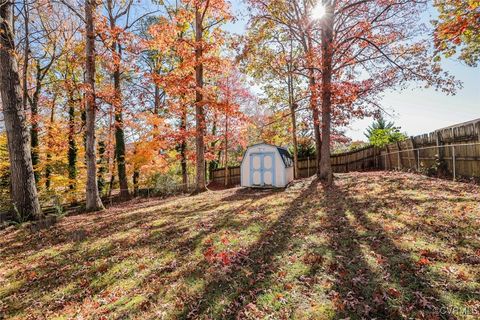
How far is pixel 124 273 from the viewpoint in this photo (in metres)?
4.22

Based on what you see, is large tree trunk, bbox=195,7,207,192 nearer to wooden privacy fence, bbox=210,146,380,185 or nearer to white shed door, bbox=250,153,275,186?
white shed door, bbox=250,153,275,186

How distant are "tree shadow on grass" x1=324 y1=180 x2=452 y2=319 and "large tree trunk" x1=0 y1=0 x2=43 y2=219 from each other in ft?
27.6

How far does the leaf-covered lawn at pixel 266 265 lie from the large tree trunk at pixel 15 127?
1362mm

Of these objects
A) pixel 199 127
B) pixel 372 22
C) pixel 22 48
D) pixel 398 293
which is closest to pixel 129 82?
pixel 22 48

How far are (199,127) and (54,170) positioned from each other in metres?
10.6

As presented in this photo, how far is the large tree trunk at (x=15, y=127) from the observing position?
23.7ft

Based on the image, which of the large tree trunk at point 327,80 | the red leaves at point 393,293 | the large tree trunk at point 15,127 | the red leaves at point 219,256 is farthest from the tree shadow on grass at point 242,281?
the large tree trunk at point 15,127

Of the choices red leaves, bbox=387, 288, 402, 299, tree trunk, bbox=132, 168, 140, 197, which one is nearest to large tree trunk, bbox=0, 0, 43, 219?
red leaves, bbox=387, 288, 402, 299

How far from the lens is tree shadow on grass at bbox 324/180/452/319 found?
2.81 meters

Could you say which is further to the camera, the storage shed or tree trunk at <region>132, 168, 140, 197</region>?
tree trunk at <region>132, 168, 140, 197</region>

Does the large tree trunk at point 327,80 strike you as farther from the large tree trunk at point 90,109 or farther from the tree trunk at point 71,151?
the tree trunk at point 71,151

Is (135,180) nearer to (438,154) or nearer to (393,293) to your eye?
(438,154)

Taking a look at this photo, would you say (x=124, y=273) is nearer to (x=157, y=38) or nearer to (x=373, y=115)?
(x=157, y=38)

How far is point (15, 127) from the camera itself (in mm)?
7348
